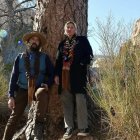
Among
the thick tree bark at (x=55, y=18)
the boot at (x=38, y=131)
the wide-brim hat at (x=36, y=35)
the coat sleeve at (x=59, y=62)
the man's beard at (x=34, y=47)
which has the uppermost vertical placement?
the thick tree bark at (x=55, y=18)

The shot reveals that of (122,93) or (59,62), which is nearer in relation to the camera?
(122,93)

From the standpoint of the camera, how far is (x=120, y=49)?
19.0 feet

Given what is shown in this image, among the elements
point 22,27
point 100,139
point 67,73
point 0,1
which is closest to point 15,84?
point 67,73

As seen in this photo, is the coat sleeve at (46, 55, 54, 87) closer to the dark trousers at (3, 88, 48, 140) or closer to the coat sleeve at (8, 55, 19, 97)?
the dark trousers at (3, 88, 48, 140)

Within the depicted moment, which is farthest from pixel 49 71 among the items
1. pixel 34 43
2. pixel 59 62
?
pixel 34 43

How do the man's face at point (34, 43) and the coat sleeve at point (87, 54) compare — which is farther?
the man's face at point (34, 43)

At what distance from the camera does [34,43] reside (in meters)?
6.13

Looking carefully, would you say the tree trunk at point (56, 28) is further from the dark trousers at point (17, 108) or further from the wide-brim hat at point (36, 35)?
the dark trousers at point (17, 108)

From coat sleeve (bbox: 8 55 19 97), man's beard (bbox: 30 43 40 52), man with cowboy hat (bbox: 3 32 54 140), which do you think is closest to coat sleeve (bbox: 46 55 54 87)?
man with cowboy hat (bbox: 3 32 54 140)

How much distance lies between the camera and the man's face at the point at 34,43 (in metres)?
6.12

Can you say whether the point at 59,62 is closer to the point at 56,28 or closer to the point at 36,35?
the point at 36,35

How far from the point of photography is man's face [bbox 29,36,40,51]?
241 inches

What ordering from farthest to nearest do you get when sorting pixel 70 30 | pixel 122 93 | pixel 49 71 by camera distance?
pixel 49 71, pixel 70 30, pixel 122 93

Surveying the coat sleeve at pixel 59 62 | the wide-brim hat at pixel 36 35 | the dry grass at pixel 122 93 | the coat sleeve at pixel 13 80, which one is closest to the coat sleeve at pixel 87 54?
the dry grass at pixel 122 93
